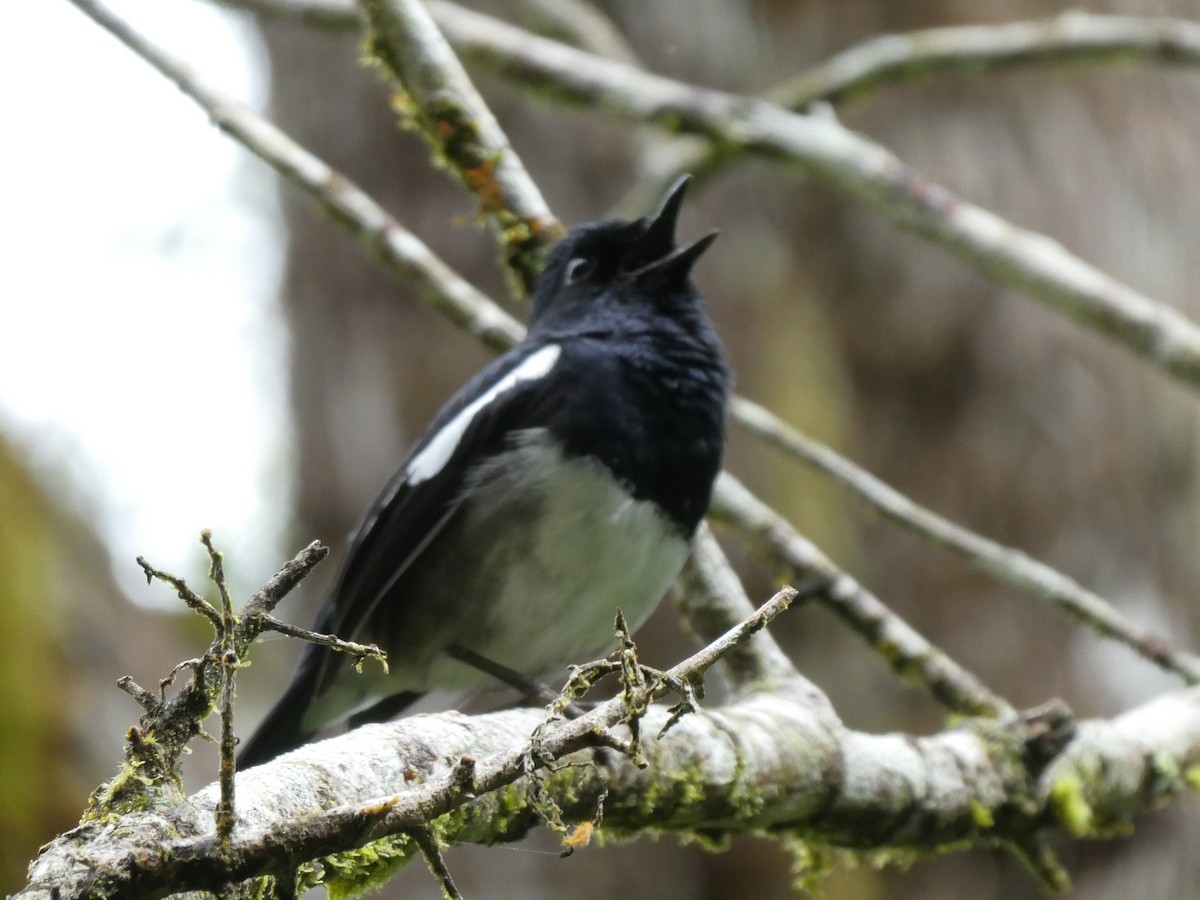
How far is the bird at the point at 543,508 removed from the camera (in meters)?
3.15

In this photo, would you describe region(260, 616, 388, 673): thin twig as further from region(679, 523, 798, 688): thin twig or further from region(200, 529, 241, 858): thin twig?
region(679, 523, 798, 688): thin twig

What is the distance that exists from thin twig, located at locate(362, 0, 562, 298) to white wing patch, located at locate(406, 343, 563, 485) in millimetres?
457

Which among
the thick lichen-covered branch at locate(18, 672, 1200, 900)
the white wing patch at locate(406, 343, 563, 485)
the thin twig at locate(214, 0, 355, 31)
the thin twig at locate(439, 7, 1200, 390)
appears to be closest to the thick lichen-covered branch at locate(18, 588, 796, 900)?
the thick lichen-covered branch at locate(18, 672, 1200, 900)

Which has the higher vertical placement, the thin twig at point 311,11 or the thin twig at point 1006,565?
the thin twig at point 311,11

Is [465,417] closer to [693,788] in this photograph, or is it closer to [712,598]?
[712,598]

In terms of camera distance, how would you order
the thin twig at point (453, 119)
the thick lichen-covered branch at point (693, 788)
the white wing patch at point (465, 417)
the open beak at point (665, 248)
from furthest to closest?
the open beak at point (665, 248) → the thin twig at point (453, 119) → the white wing patch at point (465, 417) → the thick lichen-covered branch at point (693, 788)

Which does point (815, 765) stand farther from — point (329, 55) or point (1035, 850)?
point (329, 55)

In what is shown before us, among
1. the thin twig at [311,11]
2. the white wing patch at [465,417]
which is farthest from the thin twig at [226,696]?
the thin twig at [311,11]

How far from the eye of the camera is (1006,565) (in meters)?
3.47

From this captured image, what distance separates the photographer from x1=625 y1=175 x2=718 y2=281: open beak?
366 centimetres

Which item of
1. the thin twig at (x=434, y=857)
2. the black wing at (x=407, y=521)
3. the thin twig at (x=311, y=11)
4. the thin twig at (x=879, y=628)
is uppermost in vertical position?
the thin twig at (x=311, y=11)

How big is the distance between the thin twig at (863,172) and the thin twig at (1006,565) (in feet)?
2.29

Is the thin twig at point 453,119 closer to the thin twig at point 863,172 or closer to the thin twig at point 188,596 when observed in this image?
the thin twig at point 863,172

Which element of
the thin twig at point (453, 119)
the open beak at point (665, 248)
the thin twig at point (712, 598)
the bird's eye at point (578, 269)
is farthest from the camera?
the bird's eye at point (578, 269)
